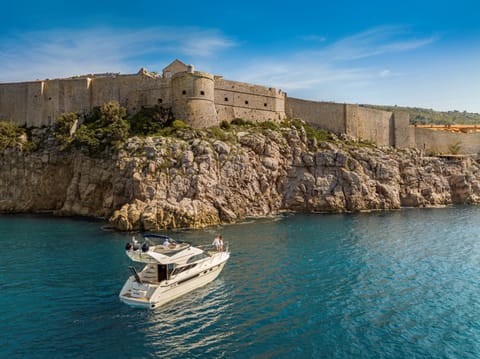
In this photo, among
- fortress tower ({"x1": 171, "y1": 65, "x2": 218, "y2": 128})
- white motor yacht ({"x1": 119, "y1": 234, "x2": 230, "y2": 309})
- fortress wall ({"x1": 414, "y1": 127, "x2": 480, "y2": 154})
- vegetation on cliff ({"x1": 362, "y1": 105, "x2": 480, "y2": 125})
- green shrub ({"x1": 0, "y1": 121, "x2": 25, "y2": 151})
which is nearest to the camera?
white motor yacht ({"x1": 119, "y1": 234, "x2": 230, "y2": 309})

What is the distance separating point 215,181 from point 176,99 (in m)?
13.4

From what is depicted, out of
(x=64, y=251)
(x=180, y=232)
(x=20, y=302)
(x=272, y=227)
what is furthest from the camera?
(x=272, y=227)

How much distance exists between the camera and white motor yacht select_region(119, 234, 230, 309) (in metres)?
17.2

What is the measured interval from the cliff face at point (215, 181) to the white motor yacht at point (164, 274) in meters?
14.6

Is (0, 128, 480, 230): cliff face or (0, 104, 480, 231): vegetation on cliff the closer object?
(0, 128, 480, 230): cliff face

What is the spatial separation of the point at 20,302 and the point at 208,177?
80.5ft

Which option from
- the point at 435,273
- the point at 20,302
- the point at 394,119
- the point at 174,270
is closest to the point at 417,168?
the point at 394,119

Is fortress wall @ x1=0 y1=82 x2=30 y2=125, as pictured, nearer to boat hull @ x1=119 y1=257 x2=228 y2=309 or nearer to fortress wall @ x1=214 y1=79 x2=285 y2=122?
fortress wall @ x1=214 y1=79 x2=285 y2=122

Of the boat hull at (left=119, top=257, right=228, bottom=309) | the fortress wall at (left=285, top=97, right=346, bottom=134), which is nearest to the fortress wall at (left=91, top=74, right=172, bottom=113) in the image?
the fortress wall at (left=285, top=97, right=346, bottom=134)

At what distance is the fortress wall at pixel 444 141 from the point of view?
64.2 metres

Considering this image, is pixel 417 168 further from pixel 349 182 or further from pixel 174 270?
pixel 174 270

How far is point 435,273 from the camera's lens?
72.7 ft

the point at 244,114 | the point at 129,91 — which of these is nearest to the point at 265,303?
the point at 244,114

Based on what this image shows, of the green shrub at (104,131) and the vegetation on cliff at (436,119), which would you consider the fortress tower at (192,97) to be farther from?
the vegetation on cliff at (436,119)
